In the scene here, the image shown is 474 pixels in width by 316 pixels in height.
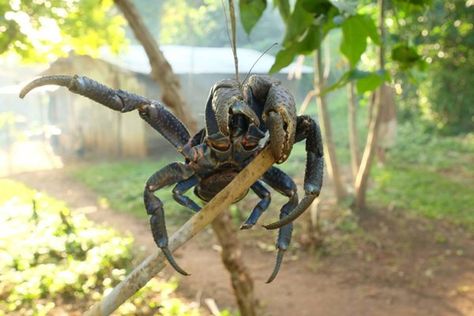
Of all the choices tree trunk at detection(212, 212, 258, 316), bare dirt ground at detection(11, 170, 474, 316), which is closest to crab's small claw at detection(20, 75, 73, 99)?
tree trunk at detection(212, 212, 258, 316)

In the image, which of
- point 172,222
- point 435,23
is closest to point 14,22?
point 172,222

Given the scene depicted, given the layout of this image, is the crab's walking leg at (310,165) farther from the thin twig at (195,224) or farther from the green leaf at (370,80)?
the green leaf at (370,80)

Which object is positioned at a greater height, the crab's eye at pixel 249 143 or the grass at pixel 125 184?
the crab's eye at pixel 249 143

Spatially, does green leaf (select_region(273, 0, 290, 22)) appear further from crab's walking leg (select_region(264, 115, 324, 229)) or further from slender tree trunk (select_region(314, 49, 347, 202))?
slender tree trunk (select_region(314, 49, 347, 202))

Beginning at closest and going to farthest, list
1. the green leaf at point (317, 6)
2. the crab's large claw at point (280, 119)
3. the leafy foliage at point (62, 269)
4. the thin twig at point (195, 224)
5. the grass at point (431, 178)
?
1. the crab's large claw at point (280, 119)
2. the thin twig at point (195, 224)
3. the green leaf at point (317, 6)
4. the leafy foliage at point (62, 269)
5. the grass at point (431, 178)

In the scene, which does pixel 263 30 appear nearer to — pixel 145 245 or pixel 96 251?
pixel 145 245

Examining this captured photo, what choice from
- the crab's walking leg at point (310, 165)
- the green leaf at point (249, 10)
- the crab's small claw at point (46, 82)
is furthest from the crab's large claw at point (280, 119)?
the green leaf at point (249, 10)

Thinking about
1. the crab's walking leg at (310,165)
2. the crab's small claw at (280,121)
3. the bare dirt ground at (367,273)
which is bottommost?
the bare dirt ground at (367,273)
